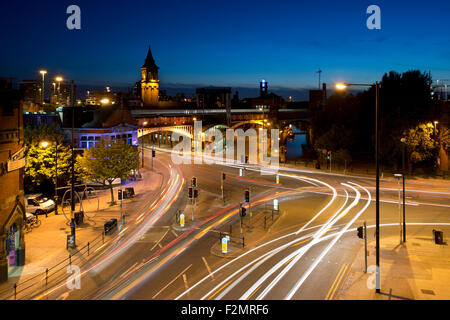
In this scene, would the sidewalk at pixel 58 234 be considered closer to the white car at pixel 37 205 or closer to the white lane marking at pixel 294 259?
the white car at pixel 37 205

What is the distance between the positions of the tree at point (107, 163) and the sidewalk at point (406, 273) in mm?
22048

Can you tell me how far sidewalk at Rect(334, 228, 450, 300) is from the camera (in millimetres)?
14336

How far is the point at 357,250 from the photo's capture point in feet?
64.7

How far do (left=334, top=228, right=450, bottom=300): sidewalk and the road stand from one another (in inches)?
26.5

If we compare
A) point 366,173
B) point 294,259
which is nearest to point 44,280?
point 294,259

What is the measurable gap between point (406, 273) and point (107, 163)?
25413mm

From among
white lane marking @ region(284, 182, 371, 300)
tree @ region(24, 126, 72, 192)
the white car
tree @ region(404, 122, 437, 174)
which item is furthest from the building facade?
tree @ region(404, 122, 437, 174)

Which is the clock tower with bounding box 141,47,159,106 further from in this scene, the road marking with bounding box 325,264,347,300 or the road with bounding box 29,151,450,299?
the road marking with bounding box 325,264,347,300

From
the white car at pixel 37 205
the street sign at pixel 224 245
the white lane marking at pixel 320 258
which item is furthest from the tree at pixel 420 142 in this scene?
the white car at pixel 37 205

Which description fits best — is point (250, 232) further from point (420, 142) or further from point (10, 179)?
point (420, 142)

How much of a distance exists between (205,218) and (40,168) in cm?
1612

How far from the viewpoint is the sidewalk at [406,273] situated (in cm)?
1434
